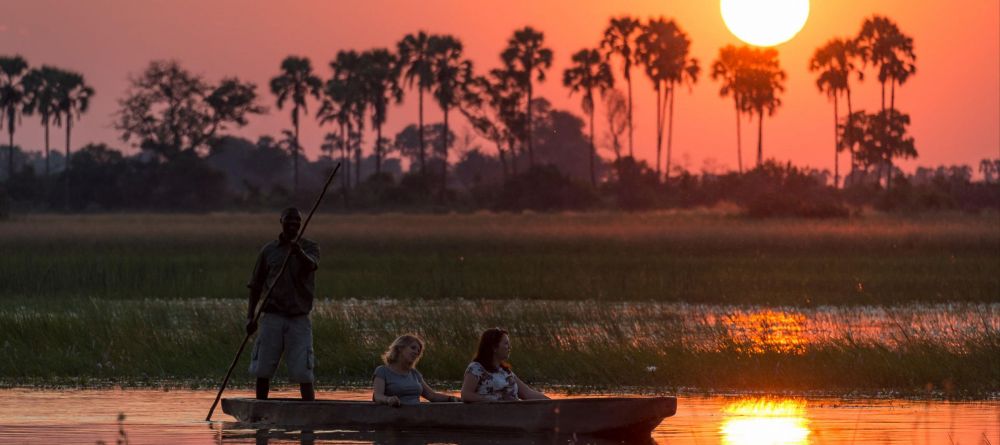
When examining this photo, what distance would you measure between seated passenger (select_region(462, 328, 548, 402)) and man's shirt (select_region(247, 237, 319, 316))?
1.72 metres

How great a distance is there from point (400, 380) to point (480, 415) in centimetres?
95

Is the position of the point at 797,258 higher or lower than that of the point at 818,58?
lower

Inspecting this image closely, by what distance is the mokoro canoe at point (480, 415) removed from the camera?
615 inches

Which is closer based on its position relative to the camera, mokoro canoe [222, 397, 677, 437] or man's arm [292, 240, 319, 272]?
mokoro canoe [222, 397, 677, 437]

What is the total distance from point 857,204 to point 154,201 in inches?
1707

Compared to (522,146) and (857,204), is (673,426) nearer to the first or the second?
(857,204)

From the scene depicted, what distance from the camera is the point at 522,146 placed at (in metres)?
126

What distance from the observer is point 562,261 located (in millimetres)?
47406

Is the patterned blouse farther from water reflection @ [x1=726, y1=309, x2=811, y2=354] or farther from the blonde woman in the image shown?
water reflection @ [x1=726, y1=309, x2=811, y2=354]

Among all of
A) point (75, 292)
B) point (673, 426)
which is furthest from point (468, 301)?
point (673, 426)

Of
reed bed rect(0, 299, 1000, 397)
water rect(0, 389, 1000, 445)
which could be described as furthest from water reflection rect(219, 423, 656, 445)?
reed bed rect(0, 299, 1000, 397)

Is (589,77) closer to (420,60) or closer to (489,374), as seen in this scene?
(420,60)

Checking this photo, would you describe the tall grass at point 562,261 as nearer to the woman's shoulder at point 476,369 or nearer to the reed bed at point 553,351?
the reed bed at point 553,351

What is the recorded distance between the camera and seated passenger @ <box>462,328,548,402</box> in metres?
15.9
